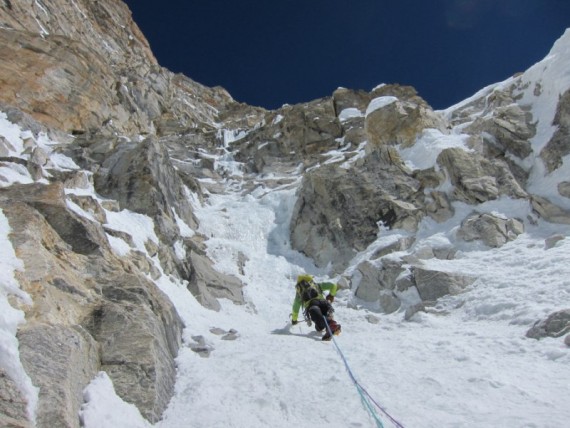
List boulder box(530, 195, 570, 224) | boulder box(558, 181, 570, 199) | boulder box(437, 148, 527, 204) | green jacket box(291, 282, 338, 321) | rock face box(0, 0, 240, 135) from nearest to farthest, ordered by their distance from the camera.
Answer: green jacket box(291, 282, 338, 321)
boulder box(530, 195, 570, 224)
boulder box(558, 181, 570, 199)
boulder box(437, 148, 527, 204)
rock face box(0, 0, 240, 135)

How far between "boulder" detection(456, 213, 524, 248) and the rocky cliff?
Result: 0.20ft

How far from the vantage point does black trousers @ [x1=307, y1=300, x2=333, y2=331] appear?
11015 mm

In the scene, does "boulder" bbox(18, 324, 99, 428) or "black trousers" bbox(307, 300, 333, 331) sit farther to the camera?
"black trousers" bbox(307, 300, 333, 331)

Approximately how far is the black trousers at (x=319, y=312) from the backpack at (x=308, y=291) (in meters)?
0.26

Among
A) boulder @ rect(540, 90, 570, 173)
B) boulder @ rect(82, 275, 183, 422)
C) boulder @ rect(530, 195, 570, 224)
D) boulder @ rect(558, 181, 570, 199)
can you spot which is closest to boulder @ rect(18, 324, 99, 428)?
boulder @ rect(82, 275, 183, 422)

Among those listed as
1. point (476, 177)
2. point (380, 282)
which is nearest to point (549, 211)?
point (476, 177)

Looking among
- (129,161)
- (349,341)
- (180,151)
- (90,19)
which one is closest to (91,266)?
(349,341)

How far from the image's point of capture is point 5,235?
8.17 meters

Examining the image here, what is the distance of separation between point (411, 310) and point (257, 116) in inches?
2147

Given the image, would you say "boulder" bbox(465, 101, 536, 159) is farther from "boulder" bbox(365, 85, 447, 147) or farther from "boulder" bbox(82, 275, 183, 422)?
"boulder" bbox(82, 275, 183, 422)

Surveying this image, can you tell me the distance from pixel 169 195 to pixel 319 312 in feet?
41.8

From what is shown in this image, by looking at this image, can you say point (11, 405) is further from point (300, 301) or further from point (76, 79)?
point (76, 79)

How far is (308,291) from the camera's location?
38.2 ft

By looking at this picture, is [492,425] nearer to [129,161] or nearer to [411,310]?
[411,310]
